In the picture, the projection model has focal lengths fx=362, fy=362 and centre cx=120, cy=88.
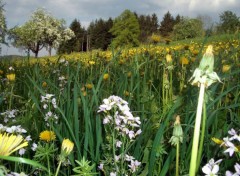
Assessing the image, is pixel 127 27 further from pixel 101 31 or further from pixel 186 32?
pixel 186 32

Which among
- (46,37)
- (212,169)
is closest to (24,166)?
(212,169)

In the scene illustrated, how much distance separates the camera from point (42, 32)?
62094 mm

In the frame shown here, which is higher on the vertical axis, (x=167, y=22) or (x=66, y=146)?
(x=167, y=22)

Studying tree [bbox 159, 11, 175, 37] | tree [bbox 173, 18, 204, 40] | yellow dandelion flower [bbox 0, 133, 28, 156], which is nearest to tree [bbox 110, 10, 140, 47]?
tree [bbox 159, 11, 175, 37]

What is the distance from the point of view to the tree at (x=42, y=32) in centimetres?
6112

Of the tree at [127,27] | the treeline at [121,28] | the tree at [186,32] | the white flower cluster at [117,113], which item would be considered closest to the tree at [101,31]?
the treeline at [121,28]

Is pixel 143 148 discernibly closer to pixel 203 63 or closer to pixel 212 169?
pixel 212 169

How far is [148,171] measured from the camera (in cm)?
129

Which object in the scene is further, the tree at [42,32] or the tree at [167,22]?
the tree at [167,22]

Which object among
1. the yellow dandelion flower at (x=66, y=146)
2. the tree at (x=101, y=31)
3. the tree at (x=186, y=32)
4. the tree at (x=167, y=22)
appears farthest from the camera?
the tree at (x=167, y=22)

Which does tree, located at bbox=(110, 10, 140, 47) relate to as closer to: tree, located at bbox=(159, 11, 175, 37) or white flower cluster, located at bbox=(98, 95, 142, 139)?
tree, located at bbox=(159, 11, 175, 37)

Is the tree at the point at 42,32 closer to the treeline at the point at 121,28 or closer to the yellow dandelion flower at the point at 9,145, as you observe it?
the treeline at the point at 121,28

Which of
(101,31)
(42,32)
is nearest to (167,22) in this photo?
(101,31)

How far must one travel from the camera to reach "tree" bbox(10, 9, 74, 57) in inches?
2406
